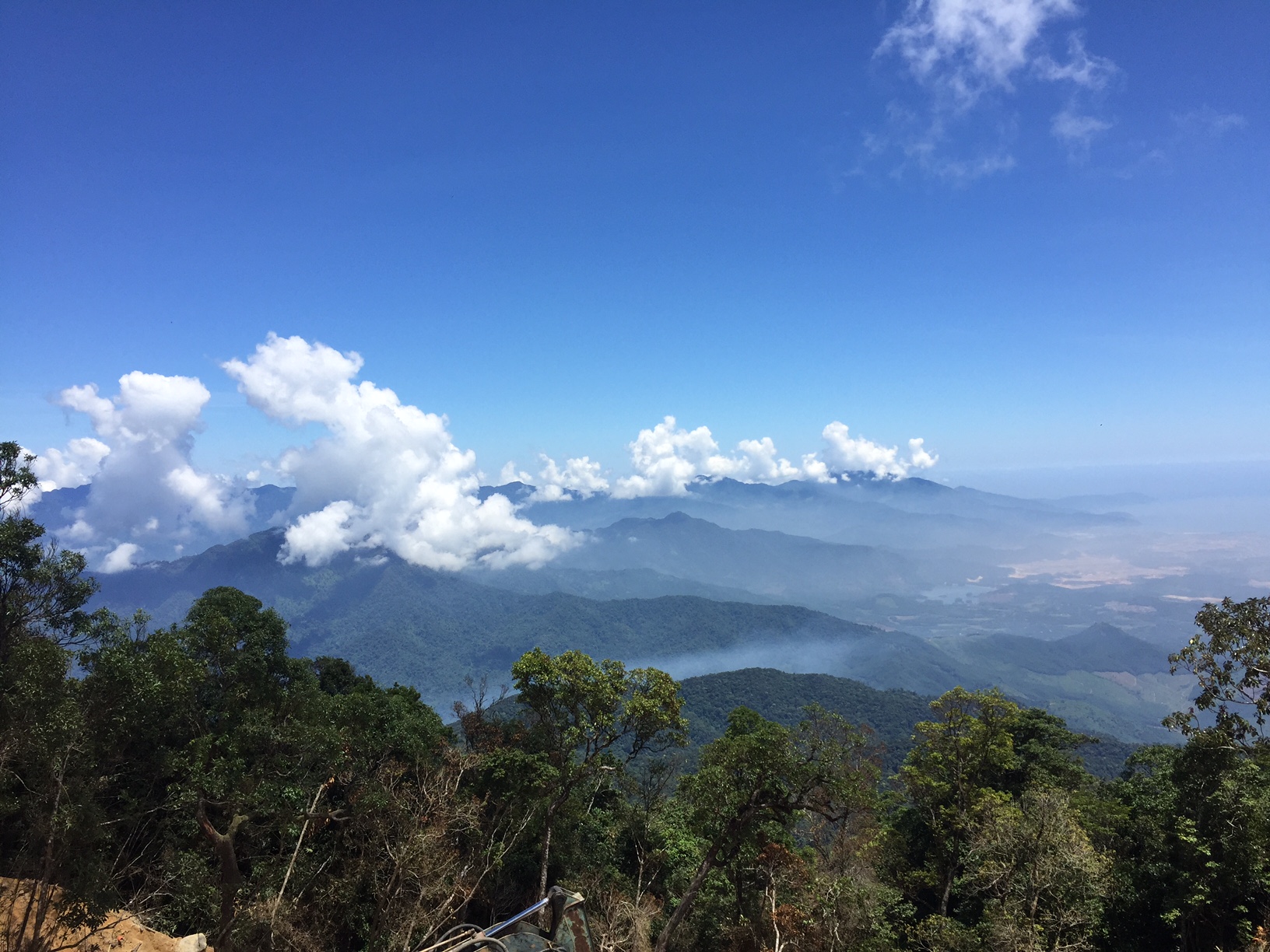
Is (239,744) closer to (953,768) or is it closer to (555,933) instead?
(555,933)

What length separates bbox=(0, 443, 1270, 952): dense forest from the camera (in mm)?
11078

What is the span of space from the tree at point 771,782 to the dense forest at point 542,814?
0.08m

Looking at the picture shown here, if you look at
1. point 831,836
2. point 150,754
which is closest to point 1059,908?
point 831,836

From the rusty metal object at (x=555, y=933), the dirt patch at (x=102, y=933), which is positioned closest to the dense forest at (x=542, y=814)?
the dirt patch at (x=102, y=933)

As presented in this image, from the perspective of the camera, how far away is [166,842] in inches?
557

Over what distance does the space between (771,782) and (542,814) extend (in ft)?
25.3

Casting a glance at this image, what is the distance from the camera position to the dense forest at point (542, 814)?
436 inches

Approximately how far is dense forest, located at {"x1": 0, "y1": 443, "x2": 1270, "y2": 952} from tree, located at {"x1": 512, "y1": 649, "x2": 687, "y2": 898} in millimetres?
83

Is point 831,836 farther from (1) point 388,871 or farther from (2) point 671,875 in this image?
(1) point 388,871

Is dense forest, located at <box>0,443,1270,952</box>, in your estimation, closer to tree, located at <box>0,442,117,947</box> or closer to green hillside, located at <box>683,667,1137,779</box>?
tree, located at <box>0,442,117,947</box>

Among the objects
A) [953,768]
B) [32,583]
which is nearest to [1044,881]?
[953,768]

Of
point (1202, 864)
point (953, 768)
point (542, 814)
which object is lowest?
point (542, 814)

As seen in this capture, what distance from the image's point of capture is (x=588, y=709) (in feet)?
57.3

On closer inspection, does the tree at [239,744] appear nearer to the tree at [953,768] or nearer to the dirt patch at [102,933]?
the dirt patch at [102,933]
